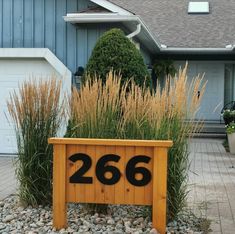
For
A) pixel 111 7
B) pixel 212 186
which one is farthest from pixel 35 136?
pixel 111 7

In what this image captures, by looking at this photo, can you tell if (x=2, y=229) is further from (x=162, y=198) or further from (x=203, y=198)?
(x=203, y=198)

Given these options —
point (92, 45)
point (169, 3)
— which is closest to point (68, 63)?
point (92, 45)

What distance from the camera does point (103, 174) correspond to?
5.12 m

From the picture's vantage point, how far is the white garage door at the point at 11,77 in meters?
10.6

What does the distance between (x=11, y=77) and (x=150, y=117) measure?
6165 mm

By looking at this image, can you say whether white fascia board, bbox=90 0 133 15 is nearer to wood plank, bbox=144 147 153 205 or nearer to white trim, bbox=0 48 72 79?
white trim, bbox=0 48 72 79

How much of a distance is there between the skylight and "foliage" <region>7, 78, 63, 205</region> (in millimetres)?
15125

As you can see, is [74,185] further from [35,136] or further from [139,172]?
[35,136]

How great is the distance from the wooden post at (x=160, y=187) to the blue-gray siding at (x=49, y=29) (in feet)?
18.5

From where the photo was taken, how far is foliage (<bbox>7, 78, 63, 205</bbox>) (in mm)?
5844

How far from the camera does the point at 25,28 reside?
10508 millimetres

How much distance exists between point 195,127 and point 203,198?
189cm

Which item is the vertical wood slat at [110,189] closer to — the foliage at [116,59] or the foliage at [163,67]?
the foliage at [116,59]

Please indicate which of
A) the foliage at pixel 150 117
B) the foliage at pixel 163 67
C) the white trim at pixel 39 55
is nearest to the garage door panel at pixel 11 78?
the white trim at pixel 39 55
